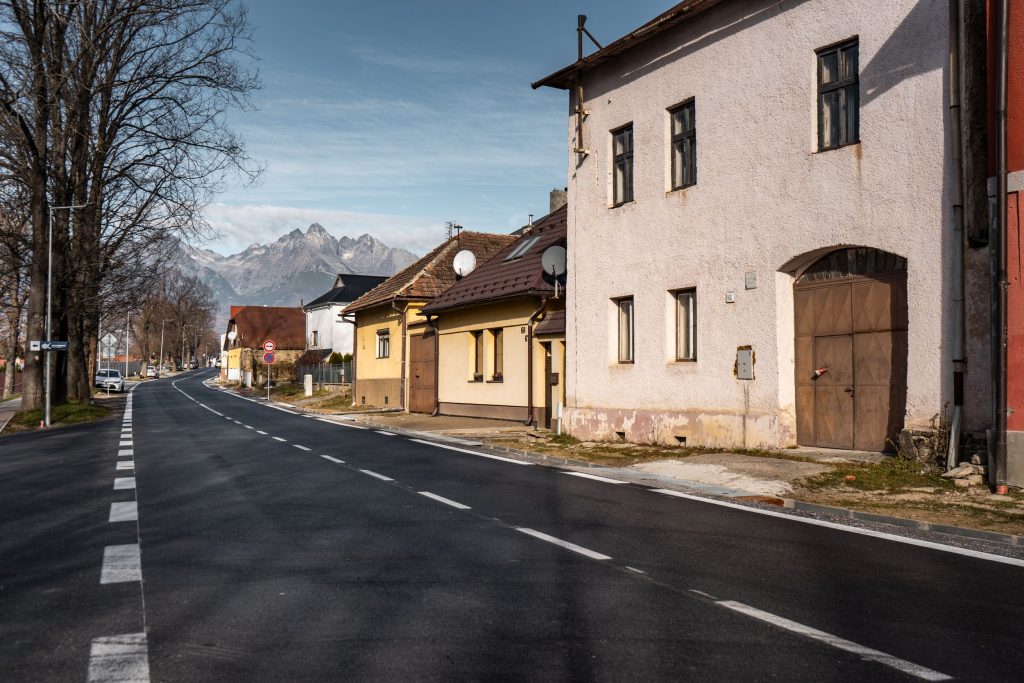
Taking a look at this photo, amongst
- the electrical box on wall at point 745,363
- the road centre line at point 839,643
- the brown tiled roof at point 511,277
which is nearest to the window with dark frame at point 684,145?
the electrical box on wall at point 745,363

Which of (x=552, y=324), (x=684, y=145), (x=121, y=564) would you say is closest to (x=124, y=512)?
(x=121, y=564)

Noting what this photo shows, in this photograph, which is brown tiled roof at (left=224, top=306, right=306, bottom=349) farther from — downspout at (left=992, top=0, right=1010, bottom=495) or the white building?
downspout at (left=992, top=0, right=1010, bottom=495)

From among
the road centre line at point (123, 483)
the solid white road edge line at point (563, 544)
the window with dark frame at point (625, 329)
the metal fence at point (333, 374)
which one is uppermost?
the window with dark frame at point (625, 329)

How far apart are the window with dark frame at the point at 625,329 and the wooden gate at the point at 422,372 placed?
485 inches

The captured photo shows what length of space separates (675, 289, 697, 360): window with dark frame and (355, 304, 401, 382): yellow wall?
17.6 meters

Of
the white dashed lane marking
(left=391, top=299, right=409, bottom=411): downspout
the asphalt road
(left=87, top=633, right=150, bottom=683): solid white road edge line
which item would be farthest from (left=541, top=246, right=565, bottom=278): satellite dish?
(left=87, top=633, right=150, bottom=683): solid white road edge line

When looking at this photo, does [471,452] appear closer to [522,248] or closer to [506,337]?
[506,337]

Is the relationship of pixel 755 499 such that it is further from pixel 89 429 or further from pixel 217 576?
pixel 89 429

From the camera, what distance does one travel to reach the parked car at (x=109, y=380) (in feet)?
185

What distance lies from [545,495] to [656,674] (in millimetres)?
5827

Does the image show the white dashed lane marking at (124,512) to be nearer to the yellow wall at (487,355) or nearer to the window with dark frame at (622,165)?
the window with dark frame at (622,165)

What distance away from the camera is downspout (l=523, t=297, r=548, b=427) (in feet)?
71.7

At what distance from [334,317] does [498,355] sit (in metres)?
44.6

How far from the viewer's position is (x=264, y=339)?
86938 mm
